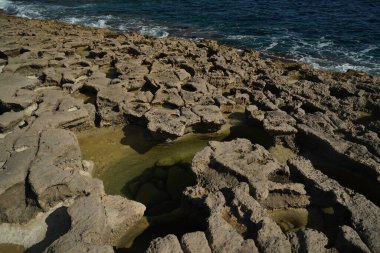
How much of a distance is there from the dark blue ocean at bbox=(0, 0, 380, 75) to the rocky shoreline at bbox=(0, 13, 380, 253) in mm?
6966

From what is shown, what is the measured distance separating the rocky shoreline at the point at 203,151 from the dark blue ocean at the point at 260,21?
697 cm

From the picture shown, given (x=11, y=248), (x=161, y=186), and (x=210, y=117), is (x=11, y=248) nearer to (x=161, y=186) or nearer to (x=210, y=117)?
(x=161, y=186)

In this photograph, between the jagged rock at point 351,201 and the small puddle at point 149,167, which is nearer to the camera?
the jagged rock at point 351,201

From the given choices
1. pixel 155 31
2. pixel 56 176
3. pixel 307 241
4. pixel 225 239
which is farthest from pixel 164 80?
pixel 155 31

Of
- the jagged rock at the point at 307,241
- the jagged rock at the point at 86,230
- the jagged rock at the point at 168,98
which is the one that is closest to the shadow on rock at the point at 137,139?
the jagged rock at the point at 168,98

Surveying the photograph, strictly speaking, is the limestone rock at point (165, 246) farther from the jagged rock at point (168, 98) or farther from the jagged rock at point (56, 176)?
the jagged rock at point (168, 98)

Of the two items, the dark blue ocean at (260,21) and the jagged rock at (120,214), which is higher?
the jagged rock at (120,214)

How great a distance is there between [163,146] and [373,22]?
26183 mm

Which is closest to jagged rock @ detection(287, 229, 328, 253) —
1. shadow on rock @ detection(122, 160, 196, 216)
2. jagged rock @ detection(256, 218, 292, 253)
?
jagged rock @ detection(256, 218, 292, 253)

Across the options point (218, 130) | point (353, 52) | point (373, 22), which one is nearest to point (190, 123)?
point (218, 130)

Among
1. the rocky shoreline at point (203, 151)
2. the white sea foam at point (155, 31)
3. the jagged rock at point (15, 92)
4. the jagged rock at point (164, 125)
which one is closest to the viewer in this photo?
the rocky shoreline at point (203, 151)

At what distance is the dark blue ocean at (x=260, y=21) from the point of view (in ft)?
80.2

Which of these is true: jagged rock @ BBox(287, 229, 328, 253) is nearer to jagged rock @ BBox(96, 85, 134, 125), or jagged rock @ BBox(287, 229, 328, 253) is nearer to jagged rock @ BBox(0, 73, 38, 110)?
jagged rock @ BBox(96, 85, 134, 125)

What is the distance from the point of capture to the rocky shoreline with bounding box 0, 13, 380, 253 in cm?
743
